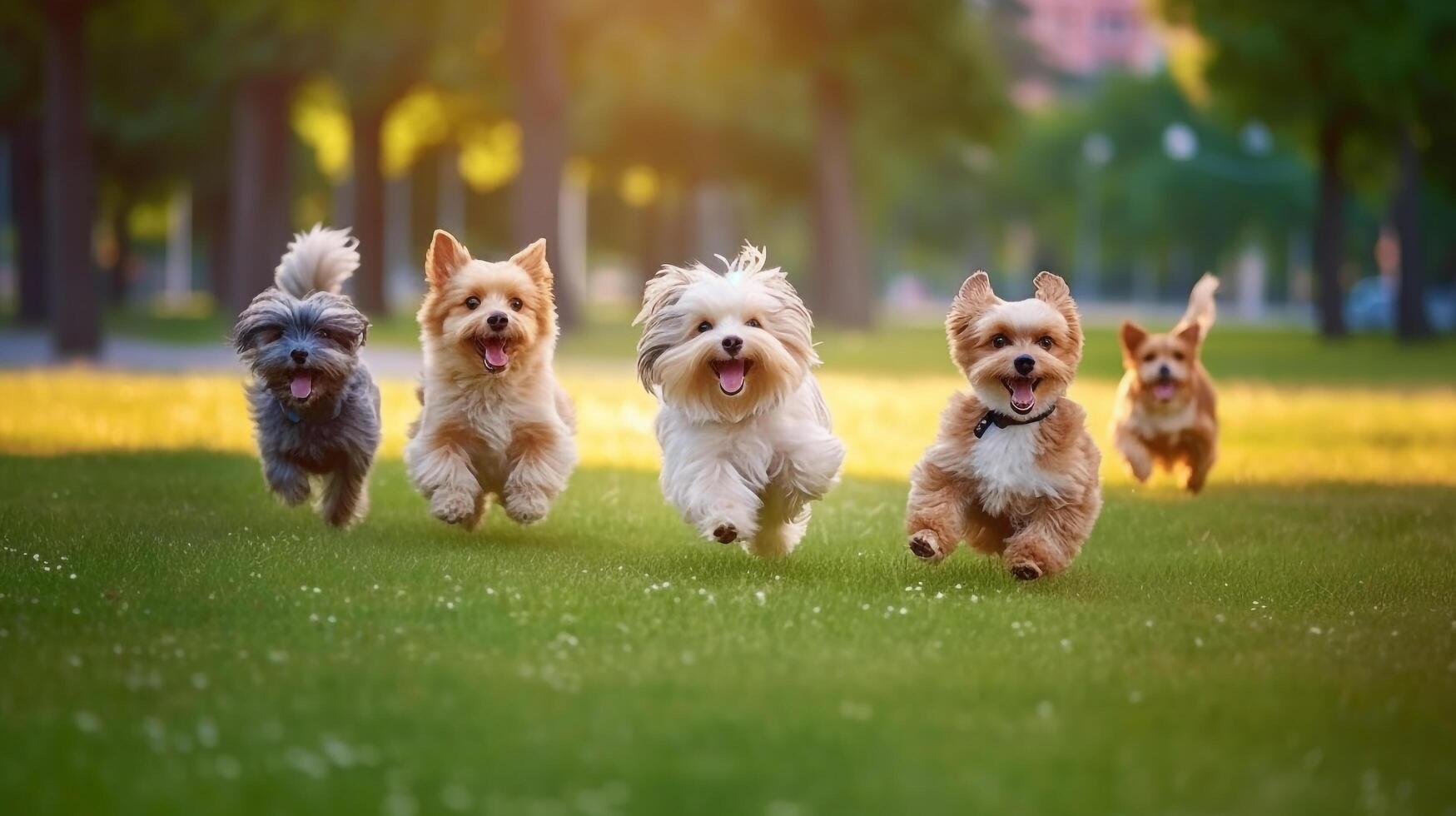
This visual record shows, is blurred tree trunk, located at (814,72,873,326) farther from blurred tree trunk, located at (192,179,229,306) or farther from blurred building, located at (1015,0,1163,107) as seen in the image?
blurred building, located at (1015,0,1163,107)

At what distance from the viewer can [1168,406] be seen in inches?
507

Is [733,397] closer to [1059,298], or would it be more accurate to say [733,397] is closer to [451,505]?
[1059,298]

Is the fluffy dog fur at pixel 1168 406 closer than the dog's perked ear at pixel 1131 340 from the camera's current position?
Yes

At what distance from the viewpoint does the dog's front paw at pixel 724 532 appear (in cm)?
819

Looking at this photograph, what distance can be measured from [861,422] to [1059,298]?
9.10 metres

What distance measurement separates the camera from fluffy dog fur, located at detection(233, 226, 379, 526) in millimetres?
9797

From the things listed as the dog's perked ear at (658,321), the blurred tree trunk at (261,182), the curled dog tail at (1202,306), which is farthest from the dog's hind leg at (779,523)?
the blurred tree trunk at (261,182)

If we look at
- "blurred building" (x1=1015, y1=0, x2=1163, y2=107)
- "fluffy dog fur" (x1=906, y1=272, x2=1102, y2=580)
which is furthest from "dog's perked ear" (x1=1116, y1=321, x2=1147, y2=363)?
"blurred building" (x1=1015, y1=0, x2=1163, y2=107)

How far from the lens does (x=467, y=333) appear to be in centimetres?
945

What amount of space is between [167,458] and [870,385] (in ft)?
38.4

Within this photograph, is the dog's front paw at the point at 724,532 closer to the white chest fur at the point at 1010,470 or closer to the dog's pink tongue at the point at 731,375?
the dog's pink tongue at the point at 731,375

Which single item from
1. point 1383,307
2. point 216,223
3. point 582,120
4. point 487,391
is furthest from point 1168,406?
point 1383,307

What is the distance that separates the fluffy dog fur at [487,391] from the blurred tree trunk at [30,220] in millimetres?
32665

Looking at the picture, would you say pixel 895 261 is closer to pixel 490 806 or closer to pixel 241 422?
pixel 241 422
